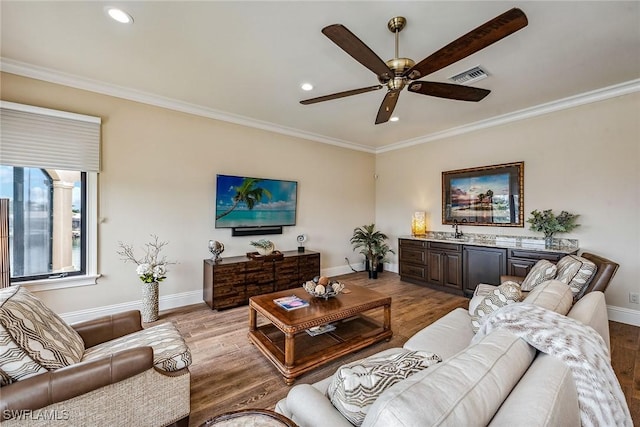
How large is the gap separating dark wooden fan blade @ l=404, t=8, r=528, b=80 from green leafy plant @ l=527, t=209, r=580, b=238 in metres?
2.96

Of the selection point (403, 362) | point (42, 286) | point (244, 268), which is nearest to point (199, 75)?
point (244, 268)

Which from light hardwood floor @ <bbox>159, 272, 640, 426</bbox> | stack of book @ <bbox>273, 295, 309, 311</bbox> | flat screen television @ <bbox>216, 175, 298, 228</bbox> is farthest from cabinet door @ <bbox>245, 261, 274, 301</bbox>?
stack of book @ <bbox>273, 295, 309, 311</bbox>

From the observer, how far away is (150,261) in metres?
3.44

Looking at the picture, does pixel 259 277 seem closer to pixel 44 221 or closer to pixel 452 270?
pixel 44 221

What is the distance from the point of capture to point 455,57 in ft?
6.14

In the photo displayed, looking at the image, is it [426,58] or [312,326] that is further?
[312,326]

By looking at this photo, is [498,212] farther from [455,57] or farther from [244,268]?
[244,268]

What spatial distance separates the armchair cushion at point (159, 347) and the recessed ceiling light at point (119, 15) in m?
2.38

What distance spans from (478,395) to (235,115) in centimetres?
422

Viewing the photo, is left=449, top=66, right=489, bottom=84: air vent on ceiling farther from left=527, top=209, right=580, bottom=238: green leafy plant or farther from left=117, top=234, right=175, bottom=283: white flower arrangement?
left=117, top=234, right=175, bottom=283: white flower arrangement

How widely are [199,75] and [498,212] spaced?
459 cm

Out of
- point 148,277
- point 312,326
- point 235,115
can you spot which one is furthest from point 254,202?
point 312,326

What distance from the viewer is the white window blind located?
8.69 feet

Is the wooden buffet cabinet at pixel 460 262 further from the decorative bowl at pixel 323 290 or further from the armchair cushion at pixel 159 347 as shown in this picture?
the armchair cushion at pixel 159 347
